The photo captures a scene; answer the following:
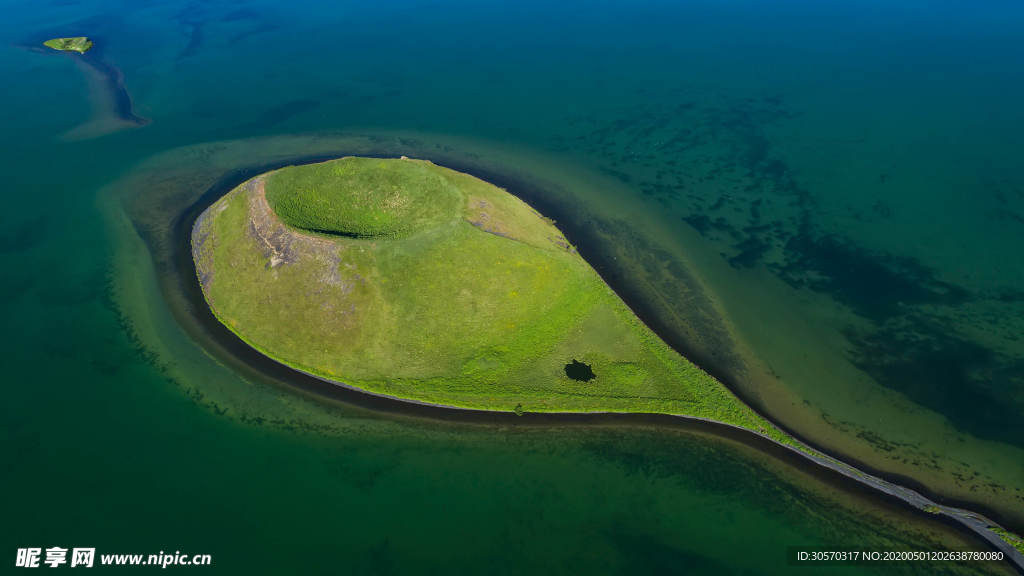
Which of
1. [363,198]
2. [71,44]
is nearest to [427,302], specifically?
[363,198]

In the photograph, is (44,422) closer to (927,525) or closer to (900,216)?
(927,525)

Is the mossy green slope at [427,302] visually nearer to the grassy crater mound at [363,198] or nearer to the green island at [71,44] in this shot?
the grassy crater mound at [363,198]

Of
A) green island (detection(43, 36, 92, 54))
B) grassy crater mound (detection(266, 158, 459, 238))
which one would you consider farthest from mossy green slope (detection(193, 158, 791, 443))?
green island (detection(43, 36, 92, 54))

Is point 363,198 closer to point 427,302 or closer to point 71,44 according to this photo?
point 427,302

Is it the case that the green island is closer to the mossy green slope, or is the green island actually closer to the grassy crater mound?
the mossy green slope

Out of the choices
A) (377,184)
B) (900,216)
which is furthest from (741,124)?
(377,184)

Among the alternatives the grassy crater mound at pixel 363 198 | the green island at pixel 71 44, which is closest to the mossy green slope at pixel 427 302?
the grassy crater mound at pixel 363 198
